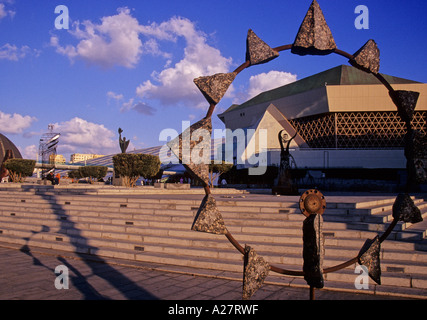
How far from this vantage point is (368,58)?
3.22m

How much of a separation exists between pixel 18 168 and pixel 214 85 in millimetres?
29058

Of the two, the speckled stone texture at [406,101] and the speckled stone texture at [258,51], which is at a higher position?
the speckled stone texture at [258,51]

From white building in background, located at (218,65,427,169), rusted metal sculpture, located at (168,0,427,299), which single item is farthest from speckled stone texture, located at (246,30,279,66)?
white building in background, located at (218,65,427,169)

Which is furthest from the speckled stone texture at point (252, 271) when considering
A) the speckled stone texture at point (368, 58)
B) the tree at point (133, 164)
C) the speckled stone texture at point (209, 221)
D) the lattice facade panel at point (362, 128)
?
the lattice facade panel at point (362, 128)

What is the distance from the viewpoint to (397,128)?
142 ft

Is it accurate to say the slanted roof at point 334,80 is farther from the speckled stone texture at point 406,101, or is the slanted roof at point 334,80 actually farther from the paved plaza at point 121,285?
the speckled stone texture at point 406,101

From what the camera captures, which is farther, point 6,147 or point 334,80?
point 6,147

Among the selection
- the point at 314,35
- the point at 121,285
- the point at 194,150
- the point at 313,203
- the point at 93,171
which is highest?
the point at 314,35

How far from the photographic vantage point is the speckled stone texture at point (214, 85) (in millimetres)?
3029

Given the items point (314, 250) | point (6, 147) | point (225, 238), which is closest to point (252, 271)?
point (314, 250)

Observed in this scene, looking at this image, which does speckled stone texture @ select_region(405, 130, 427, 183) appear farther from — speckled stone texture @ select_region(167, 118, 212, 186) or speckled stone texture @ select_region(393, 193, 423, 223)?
speckled stone texture @ select_region(167, 118, 212, 186)

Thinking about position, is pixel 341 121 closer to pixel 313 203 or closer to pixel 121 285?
pixel 121 285

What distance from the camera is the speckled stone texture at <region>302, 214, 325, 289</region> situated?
2643 mm
